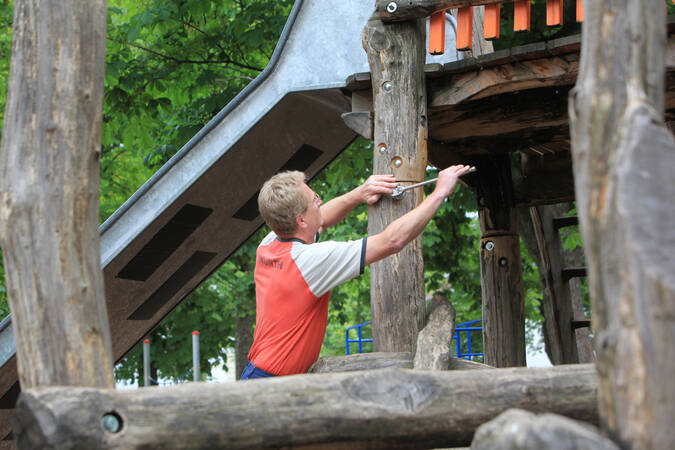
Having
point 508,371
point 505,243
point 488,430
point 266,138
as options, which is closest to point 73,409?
point 488,430

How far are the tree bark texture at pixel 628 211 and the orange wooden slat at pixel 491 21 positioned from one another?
2.51 metres

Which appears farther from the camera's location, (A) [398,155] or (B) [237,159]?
(B) [237,159]

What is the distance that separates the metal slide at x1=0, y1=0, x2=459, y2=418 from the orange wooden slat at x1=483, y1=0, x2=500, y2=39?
76 cm

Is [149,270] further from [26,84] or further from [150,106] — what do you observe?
[26,84]

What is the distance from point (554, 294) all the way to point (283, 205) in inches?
191

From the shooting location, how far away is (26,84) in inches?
117

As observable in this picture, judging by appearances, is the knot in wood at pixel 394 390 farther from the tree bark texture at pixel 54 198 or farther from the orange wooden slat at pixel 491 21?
the orange wooden slat at pixel 491 21

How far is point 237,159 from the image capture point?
615 cm

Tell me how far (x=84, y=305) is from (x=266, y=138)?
134 inches

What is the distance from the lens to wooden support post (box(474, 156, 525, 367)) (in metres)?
7.24

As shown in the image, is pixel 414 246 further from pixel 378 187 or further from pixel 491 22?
pixel 491 22

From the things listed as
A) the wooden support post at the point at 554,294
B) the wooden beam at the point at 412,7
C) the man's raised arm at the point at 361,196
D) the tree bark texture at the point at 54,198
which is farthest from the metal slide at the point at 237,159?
the wooden support post at the point at 554,294

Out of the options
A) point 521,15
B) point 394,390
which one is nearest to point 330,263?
point 394,390

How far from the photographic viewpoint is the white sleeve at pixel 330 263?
3.79 meters
